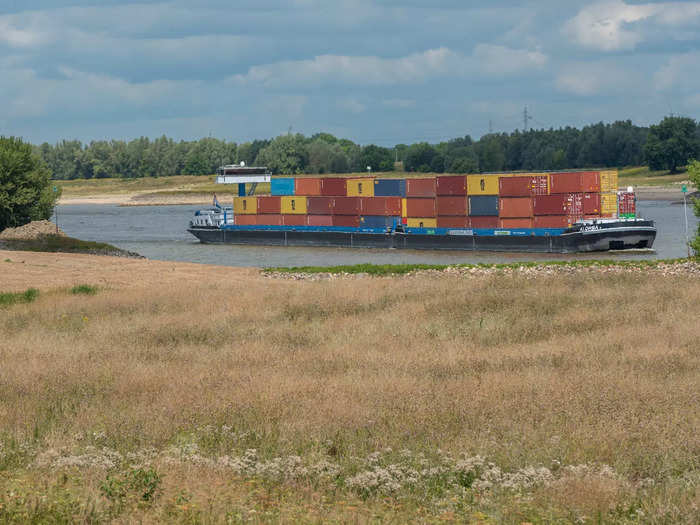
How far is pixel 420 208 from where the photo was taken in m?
66.9

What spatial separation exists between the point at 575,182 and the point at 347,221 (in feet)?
64.4

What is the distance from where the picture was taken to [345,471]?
9.28 m

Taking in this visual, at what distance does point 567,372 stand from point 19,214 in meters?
60.6

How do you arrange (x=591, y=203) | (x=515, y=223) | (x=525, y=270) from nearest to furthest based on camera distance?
1. (x=525, y=270)
2. (x=591, y=203)
3. (x=515, y=223)

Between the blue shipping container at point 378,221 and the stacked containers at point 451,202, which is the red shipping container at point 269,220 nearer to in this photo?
the blue shipping container at point 378,221

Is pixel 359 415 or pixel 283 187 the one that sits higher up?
pixel 283 187

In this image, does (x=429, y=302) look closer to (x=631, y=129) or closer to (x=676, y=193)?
(x=676, y=193)

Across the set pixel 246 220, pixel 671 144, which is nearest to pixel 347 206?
pixel 246 220

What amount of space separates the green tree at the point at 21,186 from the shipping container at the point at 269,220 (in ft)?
58.4

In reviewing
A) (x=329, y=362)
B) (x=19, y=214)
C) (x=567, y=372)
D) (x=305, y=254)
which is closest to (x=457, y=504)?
(x=567, y=372)

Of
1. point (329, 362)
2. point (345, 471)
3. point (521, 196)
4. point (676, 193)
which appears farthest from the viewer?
point (676, 193)

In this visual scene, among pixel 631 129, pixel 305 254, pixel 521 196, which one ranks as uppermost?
pixel 631 129

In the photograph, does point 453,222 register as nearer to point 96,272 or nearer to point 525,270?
point 525,270

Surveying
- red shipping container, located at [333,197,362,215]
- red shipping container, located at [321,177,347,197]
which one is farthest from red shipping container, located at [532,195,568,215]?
red shipping container, located at [321,177,347,197]
